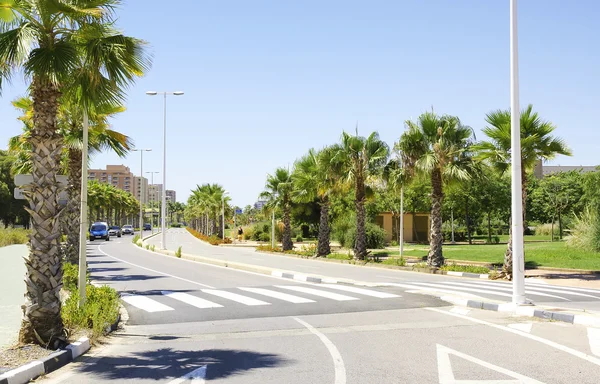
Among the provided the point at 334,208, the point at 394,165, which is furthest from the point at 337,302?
the point at 334,208

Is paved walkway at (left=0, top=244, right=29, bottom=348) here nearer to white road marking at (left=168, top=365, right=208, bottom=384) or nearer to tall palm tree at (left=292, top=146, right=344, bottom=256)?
white road marking at (left=168, top=365, right=208, bottom=384)

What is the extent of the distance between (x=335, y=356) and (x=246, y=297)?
7.58 metres

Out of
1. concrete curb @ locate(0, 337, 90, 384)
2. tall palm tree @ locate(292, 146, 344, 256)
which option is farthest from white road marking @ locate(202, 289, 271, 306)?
tall palm tree @ locate(292, 146, 344, 256)

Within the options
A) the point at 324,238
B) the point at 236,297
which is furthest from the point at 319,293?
the point at 324,238

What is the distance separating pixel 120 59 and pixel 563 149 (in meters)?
17.5

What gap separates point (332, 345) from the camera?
9.12 m

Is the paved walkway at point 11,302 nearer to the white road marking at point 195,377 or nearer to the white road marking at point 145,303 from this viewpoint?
the white road marking at point 145,303

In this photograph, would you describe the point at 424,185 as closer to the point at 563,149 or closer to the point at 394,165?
the point at 394,165

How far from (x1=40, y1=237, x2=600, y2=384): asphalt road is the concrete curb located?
0.54 ft

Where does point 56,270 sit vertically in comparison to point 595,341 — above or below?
above

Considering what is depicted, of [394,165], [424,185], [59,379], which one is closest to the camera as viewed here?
[59,379]

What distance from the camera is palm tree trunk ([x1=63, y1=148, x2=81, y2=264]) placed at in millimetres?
19891

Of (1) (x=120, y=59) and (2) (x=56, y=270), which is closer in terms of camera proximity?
(2) (x=56, y=270)

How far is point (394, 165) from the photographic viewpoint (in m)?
31.0
